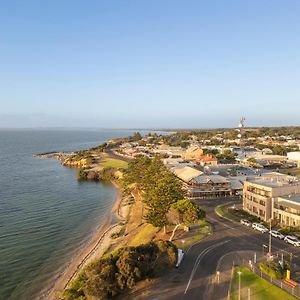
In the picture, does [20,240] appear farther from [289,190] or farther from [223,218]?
[289,190]

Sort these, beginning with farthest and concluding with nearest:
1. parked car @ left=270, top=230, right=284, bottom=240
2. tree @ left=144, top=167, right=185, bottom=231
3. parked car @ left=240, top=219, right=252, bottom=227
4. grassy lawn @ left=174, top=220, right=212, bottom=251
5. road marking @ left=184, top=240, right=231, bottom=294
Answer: parked car @ left=240, top=219, right=252, bottom=227
tree @ left=144, top=167, right=185, bottom=231
parked car @ left=270, top=230, right=284, bottom=240
grassy lawn @ left=174, top=220, right=212, bottom=251
road marking @ left=184, top=240, right=231, bottom=294

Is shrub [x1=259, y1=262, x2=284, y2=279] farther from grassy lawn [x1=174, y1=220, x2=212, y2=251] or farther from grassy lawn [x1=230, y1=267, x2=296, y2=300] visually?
grassy lawn [x1=174, y1=220, x2=212, y2=251]

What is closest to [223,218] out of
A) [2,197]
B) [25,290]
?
[25,290]

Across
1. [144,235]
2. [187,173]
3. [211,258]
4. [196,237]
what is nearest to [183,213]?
[196,237]

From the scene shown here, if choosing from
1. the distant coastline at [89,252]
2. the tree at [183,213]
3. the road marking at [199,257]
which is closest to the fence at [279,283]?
the road marking at [199,257]

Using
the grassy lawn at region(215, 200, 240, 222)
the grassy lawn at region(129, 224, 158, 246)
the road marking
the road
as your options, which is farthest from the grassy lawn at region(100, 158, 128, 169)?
the road marking

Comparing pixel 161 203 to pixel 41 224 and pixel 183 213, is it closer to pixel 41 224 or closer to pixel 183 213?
pixel 183 213

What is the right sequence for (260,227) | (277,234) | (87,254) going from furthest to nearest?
(260,227), (87,254), (277,234)
